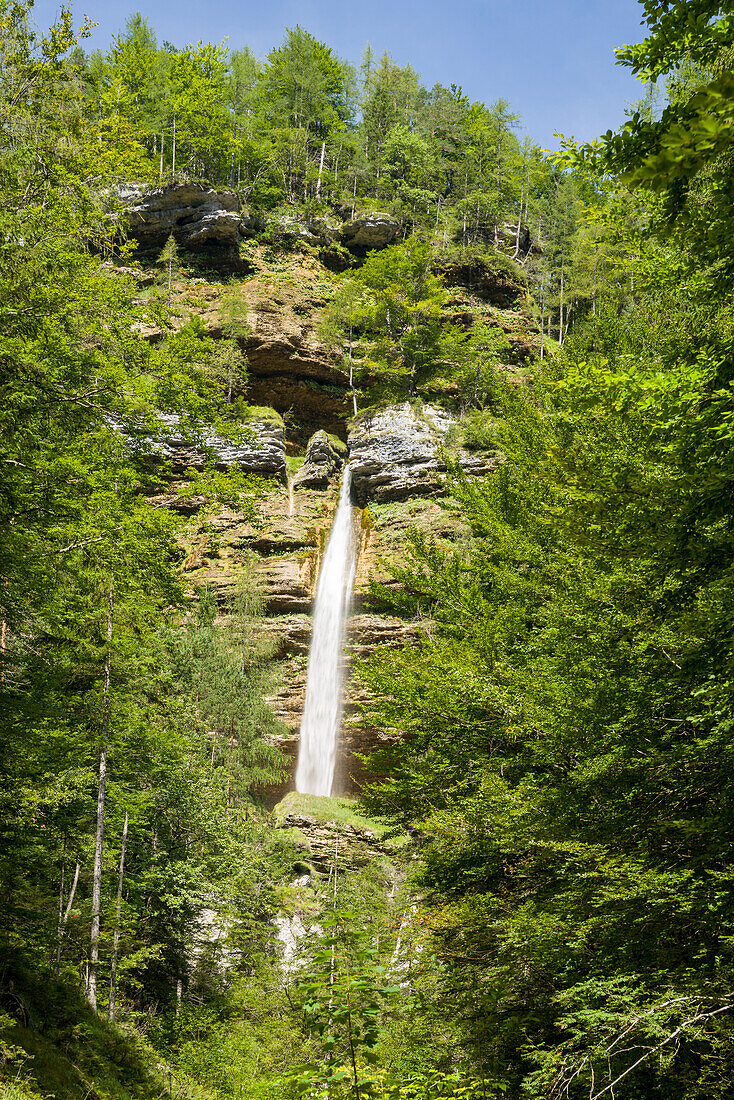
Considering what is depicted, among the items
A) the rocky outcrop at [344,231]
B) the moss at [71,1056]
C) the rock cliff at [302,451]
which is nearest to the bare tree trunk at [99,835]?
the moss at [71,1056]

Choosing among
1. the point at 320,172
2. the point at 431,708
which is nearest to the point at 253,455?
the point at 431,708

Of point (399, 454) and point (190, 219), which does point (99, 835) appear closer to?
point (399, 454)

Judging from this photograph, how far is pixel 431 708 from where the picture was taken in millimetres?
8250

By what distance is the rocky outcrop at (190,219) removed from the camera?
4109cm

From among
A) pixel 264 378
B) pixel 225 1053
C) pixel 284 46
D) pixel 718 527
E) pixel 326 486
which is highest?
pixel 284 46

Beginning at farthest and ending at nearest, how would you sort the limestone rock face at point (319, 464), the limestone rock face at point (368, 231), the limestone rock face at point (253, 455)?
the limestone rock face at point (368, 231) → the limestone rock face at point (319, 464) → the limestone rock face at point (253, 455)

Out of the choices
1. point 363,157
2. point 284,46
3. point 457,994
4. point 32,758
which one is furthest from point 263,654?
point 284,46

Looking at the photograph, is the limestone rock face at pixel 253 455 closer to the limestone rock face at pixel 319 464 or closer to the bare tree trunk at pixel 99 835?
the limestone rock face at pixel 319 464

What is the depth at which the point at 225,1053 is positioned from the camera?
1338cm

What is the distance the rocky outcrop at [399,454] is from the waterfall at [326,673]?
2662 mm

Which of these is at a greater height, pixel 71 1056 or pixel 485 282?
pixel 485 282

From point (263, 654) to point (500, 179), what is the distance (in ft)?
134

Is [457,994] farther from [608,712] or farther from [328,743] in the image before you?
[328,743]

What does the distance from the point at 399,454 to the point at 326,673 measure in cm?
1052
